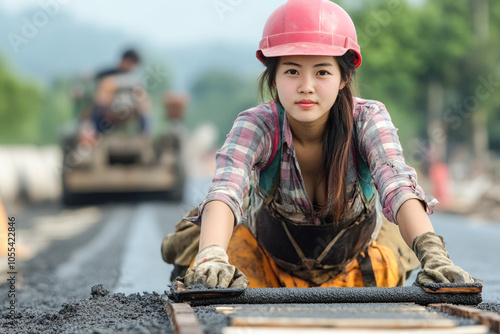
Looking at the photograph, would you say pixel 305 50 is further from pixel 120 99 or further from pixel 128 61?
pixel 120 99

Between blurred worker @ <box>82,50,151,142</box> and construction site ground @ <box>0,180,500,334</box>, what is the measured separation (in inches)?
89.1

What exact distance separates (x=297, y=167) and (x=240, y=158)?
11.2 inches

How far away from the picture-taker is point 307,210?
325cm

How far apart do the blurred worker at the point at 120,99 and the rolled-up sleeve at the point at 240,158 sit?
11.3 meters

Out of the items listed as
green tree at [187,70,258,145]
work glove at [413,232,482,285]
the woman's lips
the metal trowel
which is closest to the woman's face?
the woman's lips

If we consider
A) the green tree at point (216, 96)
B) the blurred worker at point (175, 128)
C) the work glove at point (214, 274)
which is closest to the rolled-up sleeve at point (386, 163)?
the work glove at point (214, 274)

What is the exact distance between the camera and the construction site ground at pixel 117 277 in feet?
8.18

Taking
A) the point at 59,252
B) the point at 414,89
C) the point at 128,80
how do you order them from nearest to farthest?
the point at 59,252
the point at 128,80
the point at 414,89

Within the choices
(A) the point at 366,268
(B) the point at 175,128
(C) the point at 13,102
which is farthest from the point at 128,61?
(C) the point at 13,102

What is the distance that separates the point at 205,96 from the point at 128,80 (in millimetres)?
125045

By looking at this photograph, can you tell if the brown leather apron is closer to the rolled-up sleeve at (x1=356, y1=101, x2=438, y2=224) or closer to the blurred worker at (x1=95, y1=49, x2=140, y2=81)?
the rolled-up sleeve at (x1=356, y1=101, x2=438, y2=224)

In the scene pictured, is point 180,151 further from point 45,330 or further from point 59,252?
point 45,330

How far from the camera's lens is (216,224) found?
290 cm

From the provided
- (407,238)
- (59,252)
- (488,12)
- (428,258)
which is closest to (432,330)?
(428,258)
